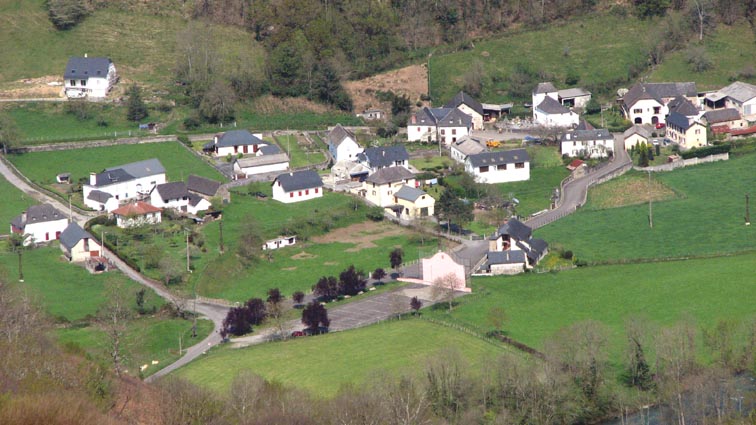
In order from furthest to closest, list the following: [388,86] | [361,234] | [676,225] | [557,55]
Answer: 1. [557,55]
2. [388,86]
3. [361,234]
4. [676,225]

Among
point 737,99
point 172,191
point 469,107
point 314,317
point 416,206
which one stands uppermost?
point 469,107

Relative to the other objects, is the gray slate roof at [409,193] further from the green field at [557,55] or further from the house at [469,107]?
the green field at [557,55]

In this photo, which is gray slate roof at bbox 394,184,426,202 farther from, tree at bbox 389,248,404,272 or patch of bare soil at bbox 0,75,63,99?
patch of bare soil at bbox 0,75,63,99

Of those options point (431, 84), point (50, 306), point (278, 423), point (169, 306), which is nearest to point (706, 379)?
point (278, 423)

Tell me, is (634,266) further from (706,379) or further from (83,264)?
(83,264)

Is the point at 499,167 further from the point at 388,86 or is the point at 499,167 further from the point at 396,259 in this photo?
the point at 388,86

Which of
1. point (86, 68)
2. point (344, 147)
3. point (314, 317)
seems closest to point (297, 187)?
point (344, 147)
